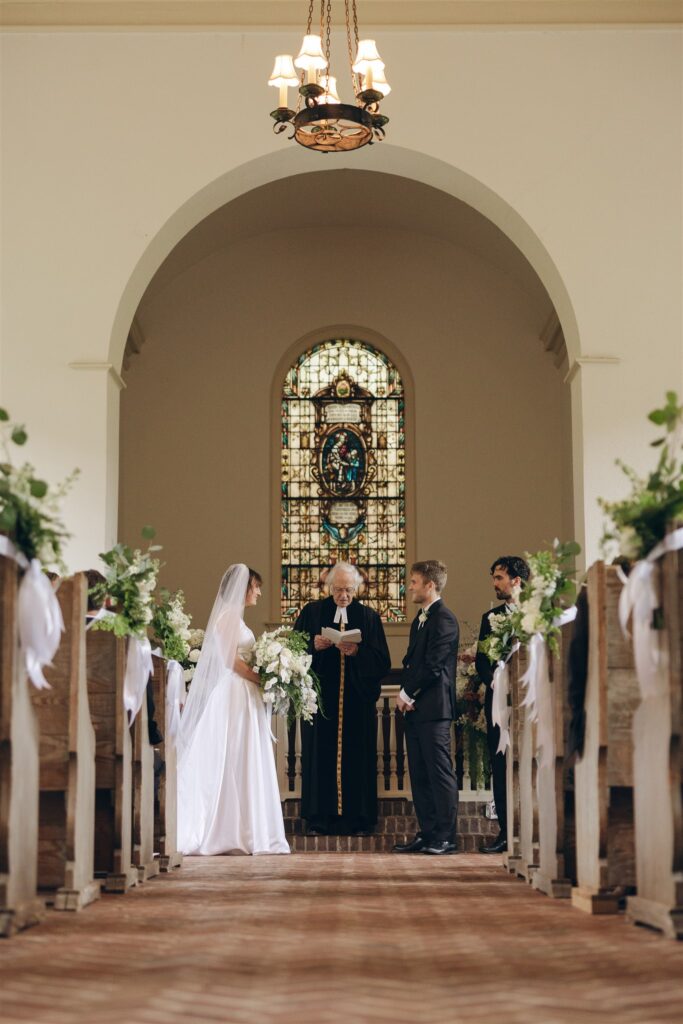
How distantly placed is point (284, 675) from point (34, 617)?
470 centimetres

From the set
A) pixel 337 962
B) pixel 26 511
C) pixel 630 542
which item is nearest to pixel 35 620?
pixel 26 511

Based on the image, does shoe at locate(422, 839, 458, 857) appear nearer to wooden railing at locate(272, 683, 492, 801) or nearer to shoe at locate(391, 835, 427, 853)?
shoe at locate(391, 835, 427, 853)

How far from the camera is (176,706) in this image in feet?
24.2

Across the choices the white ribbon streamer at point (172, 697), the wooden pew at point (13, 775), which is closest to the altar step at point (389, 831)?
the white ribbon streamer at point (172, 697)

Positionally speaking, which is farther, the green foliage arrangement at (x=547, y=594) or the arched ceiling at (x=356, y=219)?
the arched ceiling at (x=356, y=219)

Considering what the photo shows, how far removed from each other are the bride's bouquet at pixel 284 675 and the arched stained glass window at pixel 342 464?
5.10 m

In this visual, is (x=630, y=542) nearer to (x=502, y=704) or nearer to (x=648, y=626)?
(x=648, y=626)

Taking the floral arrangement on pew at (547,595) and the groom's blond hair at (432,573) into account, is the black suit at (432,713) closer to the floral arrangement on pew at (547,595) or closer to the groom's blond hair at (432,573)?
the groom's blond hair at (432,573)

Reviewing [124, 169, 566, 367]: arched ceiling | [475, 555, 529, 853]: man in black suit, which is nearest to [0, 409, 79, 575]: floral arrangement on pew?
[475, 555, 529, 853]: man in black suit

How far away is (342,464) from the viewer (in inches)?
565

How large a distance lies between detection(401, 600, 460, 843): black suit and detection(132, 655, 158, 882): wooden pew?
2.45 m

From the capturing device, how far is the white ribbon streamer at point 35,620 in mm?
4094

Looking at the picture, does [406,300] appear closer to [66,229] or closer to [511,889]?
[66,229]

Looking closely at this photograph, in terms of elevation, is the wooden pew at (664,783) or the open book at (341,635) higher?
the open book at (341,635)
